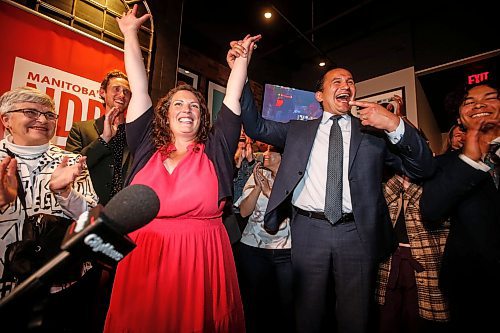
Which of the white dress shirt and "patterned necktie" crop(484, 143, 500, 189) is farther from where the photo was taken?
the white dress shirt

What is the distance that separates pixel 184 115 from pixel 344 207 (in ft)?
3.49

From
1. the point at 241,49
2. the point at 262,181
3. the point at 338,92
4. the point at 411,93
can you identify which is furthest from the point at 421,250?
the point at 411,93

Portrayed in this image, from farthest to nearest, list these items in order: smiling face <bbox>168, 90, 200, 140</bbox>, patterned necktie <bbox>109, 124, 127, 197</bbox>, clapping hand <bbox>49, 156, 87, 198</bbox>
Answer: patterned necktie <bbox>109, 124, 127, 197</bbox> < smiling face <bbox>168, 90, 200, 140</bbox> < clapping hand <bbox>49, 156, 87, 198</bbox>

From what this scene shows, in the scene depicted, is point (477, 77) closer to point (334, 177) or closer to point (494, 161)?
point (494, 161)

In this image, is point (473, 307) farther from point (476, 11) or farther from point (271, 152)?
point (476, 11)

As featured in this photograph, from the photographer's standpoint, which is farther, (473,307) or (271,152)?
(271,152)

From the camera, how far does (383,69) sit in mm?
5254

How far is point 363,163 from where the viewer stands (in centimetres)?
172

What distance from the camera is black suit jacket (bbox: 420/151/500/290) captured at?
4.98 feet

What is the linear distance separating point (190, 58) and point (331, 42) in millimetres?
3004

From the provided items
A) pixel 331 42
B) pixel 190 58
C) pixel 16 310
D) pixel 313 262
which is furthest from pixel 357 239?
pixel 331 42

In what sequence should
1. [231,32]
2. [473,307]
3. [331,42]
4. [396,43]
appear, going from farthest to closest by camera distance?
[331,42]
[396,43]
[231,32]
[473,307]

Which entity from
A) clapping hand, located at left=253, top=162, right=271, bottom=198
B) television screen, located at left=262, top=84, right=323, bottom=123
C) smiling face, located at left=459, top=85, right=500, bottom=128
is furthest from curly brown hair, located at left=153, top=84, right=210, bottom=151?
television screen, located at left=262, top=84, right=323, bottom=123

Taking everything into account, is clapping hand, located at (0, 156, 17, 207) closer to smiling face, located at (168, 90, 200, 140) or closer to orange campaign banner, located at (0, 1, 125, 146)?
smiling face, located at (168, 90, 200, 140)
